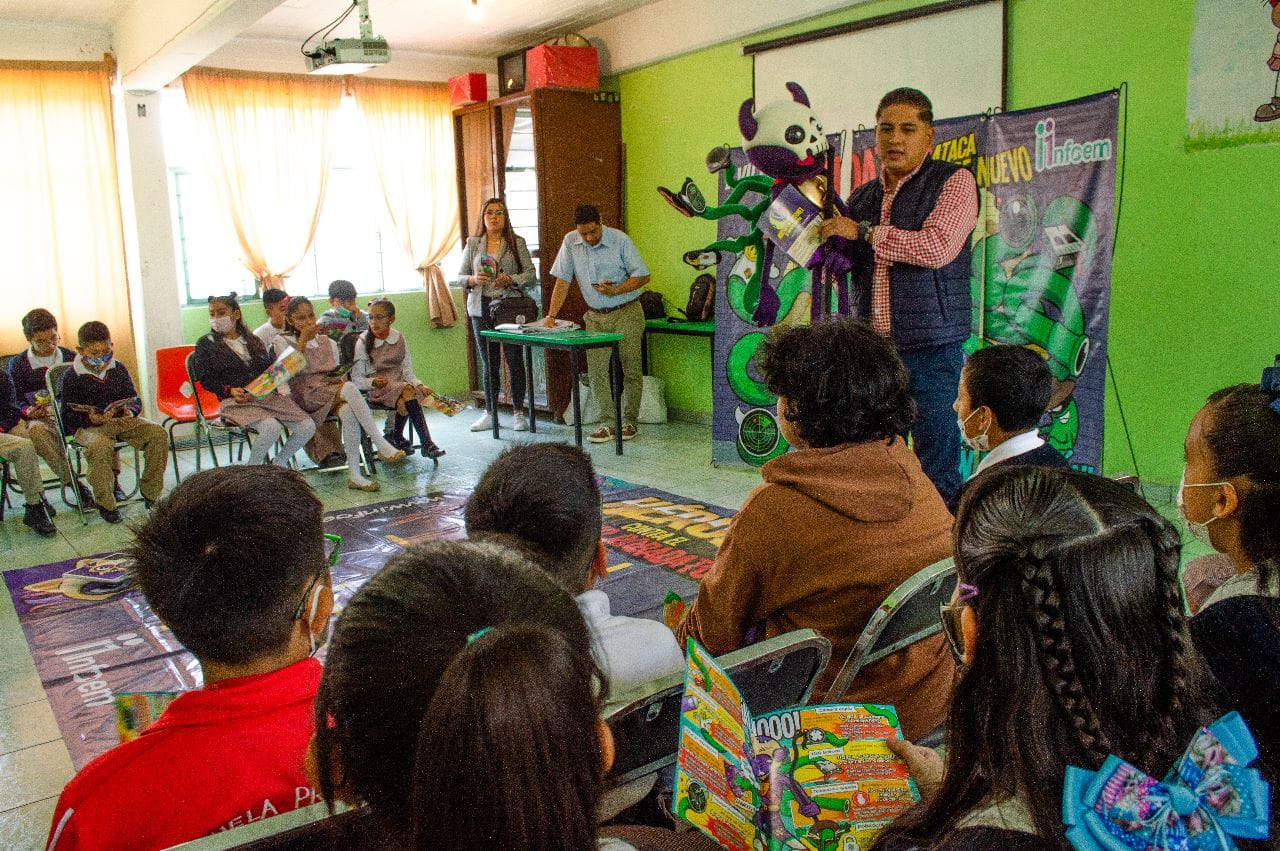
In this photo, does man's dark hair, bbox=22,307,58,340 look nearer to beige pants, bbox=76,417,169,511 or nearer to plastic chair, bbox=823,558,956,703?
beige pants, bbox=76,417,169,511

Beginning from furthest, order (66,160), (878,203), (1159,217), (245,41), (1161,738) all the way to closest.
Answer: (245,41) < (66,160) < (1159,217) < (878,203) < (1161,738)

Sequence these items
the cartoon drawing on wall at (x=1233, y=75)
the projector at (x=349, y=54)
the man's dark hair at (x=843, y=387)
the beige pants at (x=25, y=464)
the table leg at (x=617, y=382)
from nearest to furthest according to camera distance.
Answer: the man's dark hair at (x=843, y=387) < the cartoon drawing on wall at (x=1233, y=75) < the beige pants at (x=25, y=464) < the projector at (x=349, y=54) < the table leg at (x=617, y=382)

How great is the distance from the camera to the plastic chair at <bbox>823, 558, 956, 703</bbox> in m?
1.46

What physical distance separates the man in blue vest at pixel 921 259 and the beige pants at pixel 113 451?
3521 mm

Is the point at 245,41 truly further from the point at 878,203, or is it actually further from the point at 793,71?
the point at 878,203

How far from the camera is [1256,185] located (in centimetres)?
389

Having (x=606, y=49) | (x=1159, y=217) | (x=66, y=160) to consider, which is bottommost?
(x=1159, y=217)

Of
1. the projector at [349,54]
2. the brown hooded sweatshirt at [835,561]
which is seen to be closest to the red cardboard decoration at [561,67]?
the projector at [349,54]

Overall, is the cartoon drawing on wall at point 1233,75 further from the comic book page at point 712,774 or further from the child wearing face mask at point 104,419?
the child wearing face mask at point 104,419

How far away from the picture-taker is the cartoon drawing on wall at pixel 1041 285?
411 centimetres

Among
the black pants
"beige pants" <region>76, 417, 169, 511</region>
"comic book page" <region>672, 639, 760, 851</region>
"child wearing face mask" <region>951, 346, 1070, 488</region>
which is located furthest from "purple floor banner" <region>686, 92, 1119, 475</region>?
"comic book page" <region>672, 639, 760, 851</region>

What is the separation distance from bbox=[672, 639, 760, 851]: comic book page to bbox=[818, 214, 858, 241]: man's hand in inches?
97.4

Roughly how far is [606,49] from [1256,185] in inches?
180

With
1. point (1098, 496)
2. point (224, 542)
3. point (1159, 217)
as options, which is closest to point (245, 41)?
point (1159, 217)
